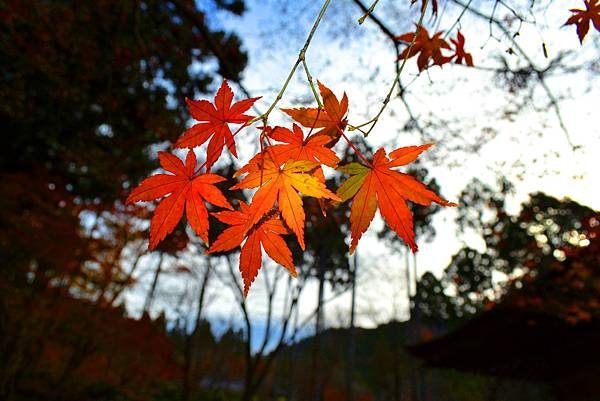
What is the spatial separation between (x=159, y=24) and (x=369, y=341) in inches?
1986

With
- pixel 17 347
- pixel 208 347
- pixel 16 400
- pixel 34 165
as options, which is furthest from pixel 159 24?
pixel 208 347

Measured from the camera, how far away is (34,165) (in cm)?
830

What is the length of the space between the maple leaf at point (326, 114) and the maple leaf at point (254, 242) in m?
0.24

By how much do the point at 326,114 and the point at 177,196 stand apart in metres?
0.41

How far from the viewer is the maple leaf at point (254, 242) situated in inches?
34.8

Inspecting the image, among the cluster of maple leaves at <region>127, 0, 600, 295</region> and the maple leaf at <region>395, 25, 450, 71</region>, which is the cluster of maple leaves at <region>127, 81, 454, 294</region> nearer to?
the cluster of maple leaves at <region>127, 0, 600, 295</region>

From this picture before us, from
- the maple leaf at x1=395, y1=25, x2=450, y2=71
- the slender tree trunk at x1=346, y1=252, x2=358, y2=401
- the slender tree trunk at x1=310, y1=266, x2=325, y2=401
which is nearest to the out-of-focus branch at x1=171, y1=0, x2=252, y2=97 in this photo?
the maple leaf at x1=395, y1=25, x2=450, y2=71

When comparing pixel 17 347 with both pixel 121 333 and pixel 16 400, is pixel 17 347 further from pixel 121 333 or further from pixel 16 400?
pixel 121 333

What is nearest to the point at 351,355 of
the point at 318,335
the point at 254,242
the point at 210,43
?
the point at 318,335

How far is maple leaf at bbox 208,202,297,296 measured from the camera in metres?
0.88

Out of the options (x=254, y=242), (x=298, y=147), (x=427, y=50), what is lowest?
(x=254, y=242)

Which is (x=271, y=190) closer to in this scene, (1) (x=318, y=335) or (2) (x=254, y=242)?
(2) (x=254, y=242)

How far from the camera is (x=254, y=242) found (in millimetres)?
918

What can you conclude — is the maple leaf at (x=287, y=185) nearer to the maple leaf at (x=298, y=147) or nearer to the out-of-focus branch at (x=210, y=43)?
the maple leaf at (x=298, y=147)
